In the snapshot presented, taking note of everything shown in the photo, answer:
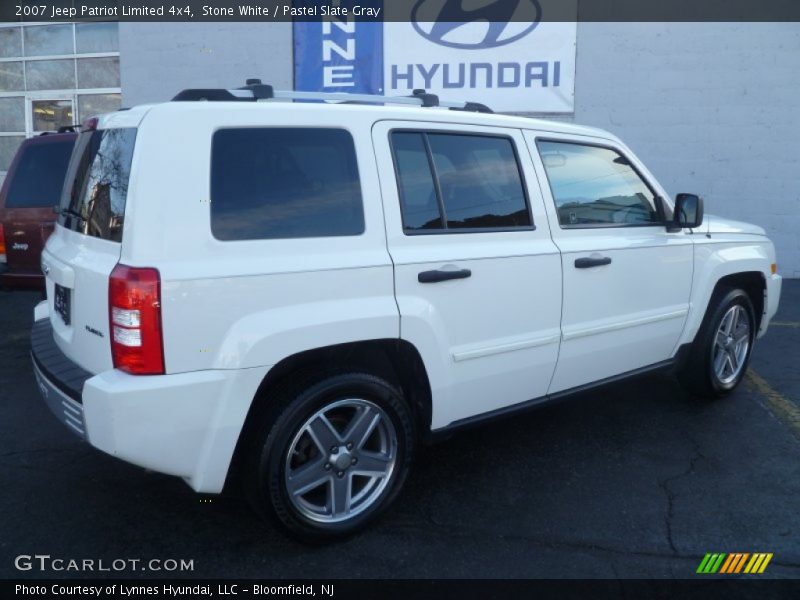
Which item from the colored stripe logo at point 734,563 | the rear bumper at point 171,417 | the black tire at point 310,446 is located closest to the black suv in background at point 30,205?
the rear bumper at point 171,417

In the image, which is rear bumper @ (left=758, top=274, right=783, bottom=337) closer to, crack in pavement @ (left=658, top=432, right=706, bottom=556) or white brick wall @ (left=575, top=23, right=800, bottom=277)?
crack in pavement @ (left=658, top=432, right=706, bottom=556)

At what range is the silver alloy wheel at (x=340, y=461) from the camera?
3023 millimetres

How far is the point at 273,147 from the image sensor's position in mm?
2895

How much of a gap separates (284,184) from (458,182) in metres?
0.92

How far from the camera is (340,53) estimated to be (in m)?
10.6

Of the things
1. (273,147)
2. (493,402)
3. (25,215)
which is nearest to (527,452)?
(493,402)

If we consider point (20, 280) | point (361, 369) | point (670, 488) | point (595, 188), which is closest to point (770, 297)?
point (595, 188)

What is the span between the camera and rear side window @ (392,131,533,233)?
3250 millimetres

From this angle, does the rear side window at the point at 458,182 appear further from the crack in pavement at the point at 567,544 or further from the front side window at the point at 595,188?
the crack in pavement at the point at 567,544

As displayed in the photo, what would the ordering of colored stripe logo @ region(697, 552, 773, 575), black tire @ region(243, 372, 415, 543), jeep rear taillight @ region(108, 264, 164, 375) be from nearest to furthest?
jeep rear taillight @ region(108, 264, 164, 375) < black tire @ region(243, 372, 415, 543) < colored stripe logo @ region(697, 552, 773, 575)

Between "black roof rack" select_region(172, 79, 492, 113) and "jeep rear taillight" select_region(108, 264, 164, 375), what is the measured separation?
877mm

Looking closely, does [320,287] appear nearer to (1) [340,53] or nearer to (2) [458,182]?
(2) [458,182]

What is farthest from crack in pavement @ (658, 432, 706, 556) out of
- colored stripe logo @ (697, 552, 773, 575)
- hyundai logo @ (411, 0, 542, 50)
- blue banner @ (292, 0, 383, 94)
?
blue banner @ (292, 0, 383, 94)

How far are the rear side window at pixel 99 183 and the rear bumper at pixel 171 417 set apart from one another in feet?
1.90
